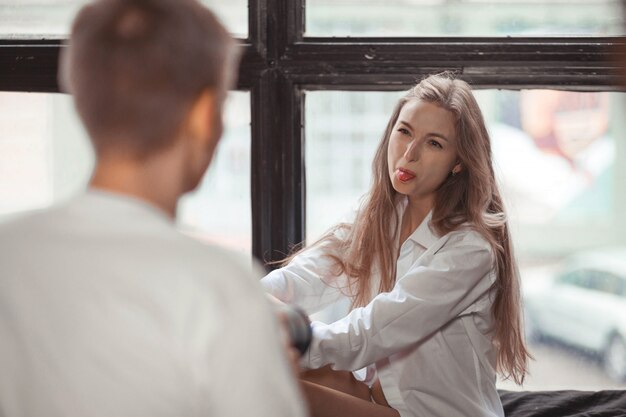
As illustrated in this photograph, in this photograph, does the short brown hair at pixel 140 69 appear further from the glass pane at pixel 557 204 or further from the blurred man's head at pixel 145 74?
the glass pane at pixel 557 204

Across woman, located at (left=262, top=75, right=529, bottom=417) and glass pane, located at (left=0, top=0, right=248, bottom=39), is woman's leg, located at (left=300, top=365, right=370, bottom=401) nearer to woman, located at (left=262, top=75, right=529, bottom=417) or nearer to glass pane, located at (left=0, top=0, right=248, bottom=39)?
woman, located at (left=262, top=75, right=529, bottom=417)

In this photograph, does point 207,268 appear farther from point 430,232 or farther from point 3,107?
point 3,107

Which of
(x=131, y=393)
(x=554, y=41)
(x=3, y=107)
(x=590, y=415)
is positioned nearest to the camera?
(x=131, y=393)

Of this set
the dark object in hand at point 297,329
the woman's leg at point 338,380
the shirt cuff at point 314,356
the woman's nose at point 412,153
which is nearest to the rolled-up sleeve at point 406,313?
the shirt cuff at point 314,356

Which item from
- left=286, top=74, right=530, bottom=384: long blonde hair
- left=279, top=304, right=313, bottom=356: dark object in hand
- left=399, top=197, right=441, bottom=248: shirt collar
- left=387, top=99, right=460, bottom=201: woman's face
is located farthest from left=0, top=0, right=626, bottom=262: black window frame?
left=279, top=304, right=313, bottom=356: dark object in hand

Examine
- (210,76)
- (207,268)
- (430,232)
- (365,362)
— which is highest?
(210,76)

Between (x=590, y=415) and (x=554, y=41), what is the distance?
944 mm

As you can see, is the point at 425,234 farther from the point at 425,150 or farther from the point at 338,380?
the point at 338,380

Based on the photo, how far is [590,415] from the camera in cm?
229

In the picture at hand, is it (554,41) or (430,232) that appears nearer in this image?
(430,232)

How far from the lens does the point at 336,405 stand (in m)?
2.12

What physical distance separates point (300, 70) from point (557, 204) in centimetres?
78

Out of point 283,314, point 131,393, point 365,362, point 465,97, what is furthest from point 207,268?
point 465,97

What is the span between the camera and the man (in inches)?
34.9
